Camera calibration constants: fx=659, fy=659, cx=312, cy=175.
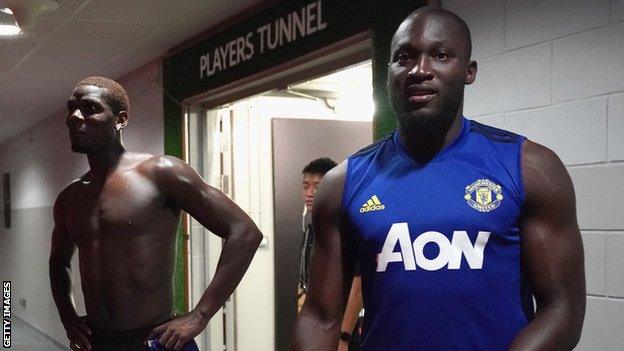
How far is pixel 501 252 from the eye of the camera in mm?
1121

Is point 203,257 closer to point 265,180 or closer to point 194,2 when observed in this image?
point 265,180

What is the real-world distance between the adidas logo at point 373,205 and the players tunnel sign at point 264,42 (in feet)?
5.35

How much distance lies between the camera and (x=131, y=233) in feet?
6.72

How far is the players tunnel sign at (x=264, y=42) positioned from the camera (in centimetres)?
291

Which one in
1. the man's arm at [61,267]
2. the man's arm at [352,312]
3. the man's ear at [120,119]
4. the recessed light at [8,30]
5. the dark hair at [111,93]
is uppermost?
the recessed light at [8,30]

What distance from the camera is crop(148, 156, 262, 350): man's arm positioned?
6.72ft

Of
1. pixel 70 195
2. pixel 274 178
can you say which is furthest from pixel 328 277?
pixel 274 178

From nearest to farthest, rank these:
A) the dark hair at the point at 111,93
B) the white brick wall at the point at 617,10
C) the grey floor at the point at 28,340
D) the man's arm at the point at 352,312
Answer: the white brick wall at the point at 617,10, the dark hair at the point at 111,93, the man's arm at the point at 352,312, the grey floor at the point at 28,340

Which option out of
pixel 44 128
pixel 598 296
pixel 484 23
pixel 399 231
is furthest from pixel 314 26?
pixel 44 128

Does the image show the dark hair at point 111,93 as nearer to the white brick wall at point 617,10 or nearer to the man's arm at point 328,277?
the man's arm at point 328,277

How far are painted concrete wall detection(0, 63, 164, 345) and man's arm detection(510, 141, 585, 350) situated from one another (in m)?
3.86

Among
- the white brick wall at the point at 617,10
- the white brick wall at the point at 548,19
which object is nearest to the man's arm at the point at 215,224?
the white brick wall at the point at 548,19

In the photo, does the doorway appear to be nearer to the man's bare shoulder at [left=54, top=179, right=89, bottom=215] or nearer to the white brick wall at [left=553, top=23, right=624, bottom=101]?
the man's bare shoulder at [left=54, top=179, right=89, bottom=215]

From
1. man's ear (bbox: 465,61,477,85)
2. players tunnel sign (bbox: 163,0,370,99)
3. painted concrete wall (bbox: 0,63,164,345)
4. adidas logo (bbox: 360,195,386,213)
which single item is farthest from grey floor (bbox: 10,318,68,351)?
man's ear (bbox: 465,61,477,85)
